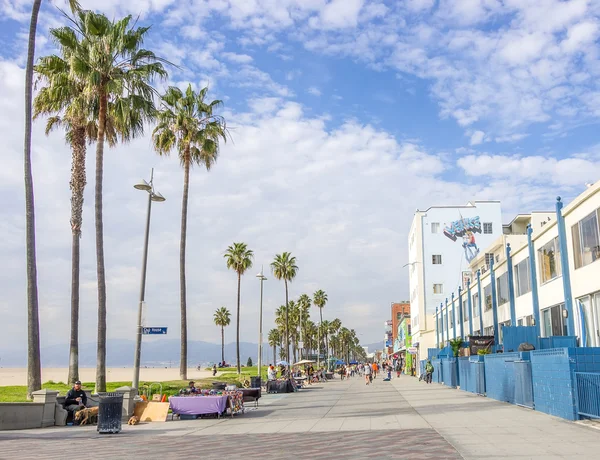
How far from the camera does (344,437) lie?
1334 cm

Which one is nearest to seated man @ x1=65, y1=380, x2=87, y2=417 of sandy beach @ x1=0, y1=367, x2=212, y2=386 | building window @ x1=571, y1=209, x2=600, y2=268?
building window @ x1=571, y1=209, x2=600, y2=268

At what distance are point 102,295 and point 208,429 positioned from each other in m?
11.1

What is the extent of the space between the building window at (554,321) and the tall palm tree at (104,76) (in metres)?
18.7

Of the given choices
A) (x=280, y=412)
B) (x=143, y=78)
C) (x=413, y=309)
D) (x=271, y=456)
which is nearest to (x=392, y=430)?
(x=271, y=456)

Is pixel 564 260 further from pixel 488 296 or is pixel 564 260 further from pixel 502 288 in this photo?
pixel 488 296

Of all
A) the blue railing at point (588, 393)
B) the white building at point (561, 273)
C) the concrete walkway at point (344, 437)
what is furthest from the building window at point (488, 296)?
the blue railing at point (588, 393)

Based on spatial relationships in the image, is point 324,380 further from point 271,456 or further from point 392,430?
point 271,456

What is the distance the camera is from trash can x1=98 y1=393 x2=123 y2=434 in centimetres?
1557

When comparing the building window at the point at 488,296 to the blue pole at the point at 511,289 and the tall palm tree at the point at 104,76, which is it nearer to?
the blue pole at the point at 511,289

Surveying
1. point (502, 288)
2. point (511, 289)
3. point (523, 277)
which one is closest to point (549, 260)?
point (511, 289)

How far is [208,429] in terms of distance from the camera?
53.8 feet

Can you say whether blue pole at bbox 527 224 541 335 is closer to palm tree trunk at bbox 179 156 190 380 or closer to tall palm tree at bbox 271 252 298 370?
palm tree trunk at bbox 179 156 190 380

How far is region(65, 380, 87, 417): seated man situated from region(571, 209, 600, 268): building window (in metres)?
17.1

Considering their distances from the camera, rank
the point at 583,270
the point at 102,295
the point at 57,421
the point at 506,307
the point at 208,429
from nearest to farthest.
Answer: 1. the point at 208,429
2. the point at 57,421
3. the point at 583,270
4. the point at 102,295
5. the point at 506,307
